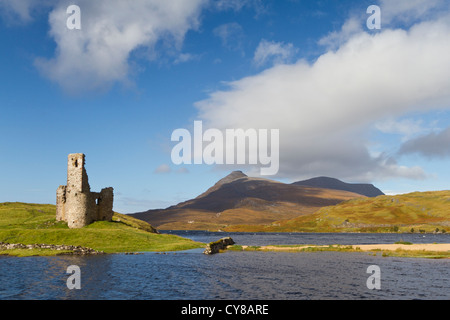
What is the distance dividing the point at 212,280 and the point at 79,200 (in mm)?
49636

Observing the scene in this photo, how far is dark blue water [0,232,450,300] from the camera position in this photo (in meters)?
31.4

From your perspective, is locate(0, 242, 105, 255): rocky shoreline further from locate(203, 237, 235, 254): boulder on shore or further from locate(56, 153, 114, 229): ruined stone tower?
locate(203, 237, 235, 254): boulder on shore

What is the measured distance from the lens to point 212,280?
38.9 m

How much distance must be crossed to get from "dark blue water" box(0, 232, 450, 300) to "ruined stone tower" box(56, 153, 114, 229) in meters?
22.0

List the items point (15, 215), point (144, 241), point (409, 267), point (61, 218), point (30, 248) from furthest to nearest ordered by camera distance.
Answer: point (15, 215), point (61, 218), point (144, 241), point (30, 248), point (409, 267)

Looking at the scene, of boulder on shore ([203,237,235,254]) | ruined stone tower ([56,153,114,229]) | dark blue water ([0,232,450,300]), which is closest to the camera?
dark blue water ([0,232,450,300])

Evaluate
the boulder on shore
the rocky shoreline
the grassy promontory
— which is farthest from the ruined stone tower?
the boulder on shore

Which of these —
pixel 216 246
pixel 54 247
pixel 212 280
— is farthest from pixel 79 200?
pixel 212 280

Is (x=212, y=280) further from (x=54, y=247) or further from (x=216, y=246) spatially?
(x=54, y=247)

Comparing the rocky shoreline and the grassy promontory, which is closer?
the rocky shoreline

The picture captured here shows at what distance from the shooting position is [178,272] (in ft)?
145
